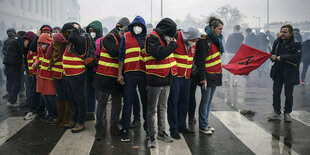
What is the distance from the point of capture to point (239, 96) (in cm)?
914

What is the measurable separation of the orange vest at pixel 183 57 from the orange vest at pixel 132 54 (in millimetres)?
694

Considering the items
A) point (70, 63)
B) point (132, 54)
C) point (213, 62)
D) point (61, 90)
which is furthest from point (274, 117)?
point (61, 90)

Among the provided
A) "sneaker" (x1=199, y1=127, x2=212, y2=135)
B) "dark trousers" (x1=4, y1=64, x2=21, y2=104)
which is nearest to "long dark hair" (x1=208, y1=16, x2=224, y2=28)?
"sneaker" (x1=199, y1=127, x2=212, y2=135)

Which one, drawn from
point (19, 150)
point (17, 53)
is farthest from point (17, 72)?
point (19, 150)

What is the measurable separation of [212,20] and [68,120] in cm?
344

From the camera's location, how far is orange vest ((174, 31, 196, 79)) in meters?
4.96

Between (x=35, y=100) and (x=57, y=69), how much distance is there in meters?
1.40

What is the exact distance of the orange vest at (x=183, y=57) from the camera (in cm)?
496

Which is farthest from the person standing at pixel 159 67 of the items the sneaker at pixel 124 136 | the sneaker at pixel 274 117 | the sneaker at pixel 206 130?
the sneaker at pixel 274 117

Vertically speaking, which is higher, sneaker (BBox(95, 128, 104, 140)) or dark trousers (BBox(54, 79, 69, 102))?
dark trousers (BBox(54, 79, 69, 102))

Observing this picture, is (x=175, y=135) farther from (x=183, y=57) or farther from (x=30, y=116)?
(x=30, y=116)

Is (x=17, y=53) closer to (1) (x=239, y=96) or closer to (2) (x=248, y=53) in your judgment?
(2) (x=248, y=53)

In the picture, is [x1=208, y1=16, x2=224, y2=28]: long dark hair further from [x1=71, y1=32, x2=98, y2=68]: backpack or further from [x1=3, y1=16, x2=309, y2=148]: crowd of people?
[x1=71, y1=32, x2=98, y2=68]: backpack

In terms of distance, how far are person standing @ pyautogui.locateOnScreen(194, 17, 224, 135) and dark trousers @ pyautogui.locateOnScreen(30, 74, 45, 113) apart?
360 centimetres
